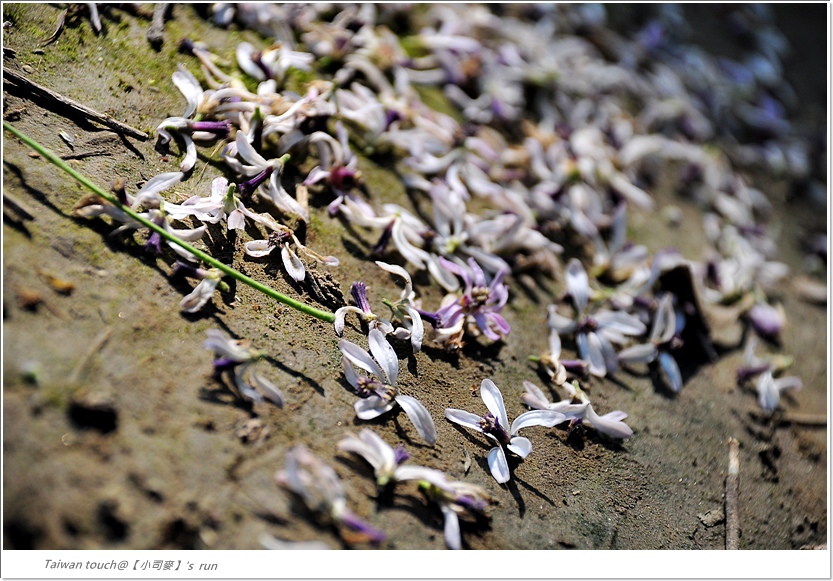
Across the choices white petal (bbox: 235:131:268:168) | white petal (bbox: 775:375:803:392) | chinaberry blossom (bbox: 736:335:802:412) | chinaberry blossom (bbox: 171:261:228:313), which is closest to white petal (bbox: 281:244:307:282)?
chinaberry blossom (bbox: 171:261:228:313)

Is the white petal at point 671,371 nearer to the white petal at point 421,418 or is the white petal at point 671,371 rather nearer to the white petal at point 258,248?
the white petal at point 421,418

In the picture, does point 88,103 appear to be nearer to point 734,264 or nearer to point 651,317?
point 651,317

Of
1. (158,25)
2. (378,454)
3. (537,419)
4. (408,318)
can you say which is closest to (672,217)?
(537,419)

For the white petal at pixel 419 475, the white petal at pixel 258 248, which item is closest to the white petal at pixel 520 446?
the white petal at pixel 419 475

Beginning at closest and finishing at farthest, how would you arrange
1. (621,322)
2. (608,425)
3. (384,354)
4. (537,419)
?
(384,354)
(537,419)
(608,425)
(621,322)

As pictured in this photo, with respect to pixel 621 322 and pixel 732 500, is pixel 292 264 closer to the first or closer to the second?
pixel 621 322

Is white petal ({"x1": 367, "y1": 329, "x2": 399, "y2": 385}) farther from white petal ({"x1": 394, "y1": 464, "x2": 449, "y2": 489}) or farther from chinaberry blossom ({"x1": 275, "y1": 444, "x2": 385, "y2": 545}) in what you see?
chinaberry blossom ({"x1": 275, "y1": 444, "x2": 385, "y2": 545})
